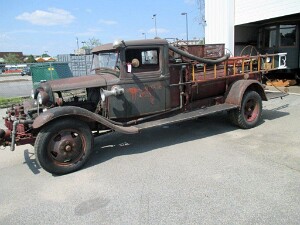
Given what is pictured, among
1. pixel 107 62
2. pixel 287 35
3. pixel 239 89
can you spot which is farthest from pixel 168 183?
pixel 287 35

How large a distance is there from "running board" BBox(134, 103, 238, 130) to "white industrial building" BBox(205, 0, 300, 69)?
660cm

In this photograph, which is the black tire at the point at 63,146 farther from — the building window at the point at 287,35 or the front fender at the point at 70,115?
the building window at the point at 287,35

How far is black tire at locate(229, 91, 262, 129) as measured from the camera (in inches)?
254

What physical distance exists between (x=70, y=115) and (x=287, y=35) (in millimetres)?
11596

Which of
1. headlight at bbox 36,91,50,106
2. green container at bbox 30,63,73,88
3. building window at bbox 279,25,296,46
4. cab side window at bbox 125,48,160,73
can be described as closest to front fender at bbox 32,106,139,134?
headlight at bbox 36,91,50,106

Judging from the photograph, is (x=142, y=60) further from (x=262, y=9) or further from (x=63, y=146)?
(x=262, y=9)

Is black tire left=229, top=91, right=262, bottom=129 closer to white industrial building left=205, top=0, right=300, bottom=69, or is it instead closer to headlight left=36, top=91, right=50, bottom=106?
headlight left=36, top=91, right=50, bottom=106

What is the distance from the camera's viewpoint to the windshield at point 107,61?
525 centimetres

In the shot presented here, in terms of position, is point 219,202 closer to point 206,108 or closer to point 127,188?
point 127,188

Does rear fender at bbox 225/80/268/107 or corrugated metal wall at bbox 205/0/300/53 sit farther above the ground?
corrugated metal wall at bbox 205/0/300/53

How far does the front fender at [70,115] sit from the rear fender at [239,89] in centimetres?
249

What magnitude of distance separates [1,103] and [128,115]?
810 centimetres

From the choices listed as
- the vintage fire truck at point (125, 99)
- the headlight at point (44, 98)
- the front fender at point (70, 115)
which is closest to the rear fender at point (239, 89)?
the vintage fire truck at point (125, 99)

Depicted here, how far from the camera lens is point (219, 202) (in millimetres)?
3486
